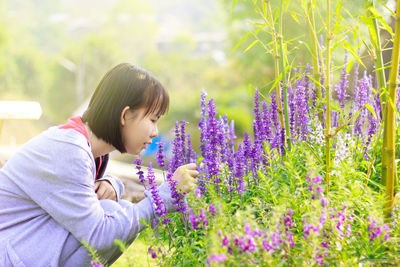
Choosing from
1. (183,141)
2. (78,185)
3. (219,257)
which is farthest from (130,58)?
(219,257)

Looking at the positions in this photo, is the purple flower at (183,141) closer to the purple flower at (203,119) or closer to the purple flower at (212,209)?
the purple flower at (203,119)

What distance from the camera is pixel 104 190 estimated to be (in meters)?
2.05

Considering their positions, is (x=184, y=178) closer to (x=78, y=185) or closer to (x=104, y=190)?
(x=78, y=185)

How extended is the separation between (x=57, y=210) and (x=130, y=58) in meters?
45.3

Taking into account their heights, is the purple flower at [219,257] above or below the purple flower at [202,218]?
above

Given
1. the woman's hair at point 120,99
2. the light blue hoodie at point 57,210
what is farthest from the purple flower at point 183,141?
the light blue hoodie at point 57,210

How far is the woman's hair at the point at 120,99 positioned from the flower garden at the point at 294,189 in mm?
174

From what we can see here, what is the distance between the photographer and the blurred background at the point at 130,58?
14.9 meters

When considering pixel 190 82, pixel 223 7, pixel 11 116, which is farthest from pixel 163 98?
pixel 190 82

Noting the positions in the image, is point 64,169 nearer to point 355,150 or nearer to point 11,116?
point 355,150

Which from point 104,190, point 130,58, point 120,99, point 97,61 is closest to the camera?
point 120,99

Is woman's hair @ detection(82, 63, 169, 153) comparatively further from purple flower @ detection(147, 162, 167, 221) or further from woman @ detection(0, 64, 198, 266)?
purple flower @ detection(147, 162, 167, 221)

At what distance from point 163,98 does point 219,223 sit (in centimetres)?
78

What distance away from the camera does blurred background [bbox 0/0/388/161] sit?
48.9 feet
